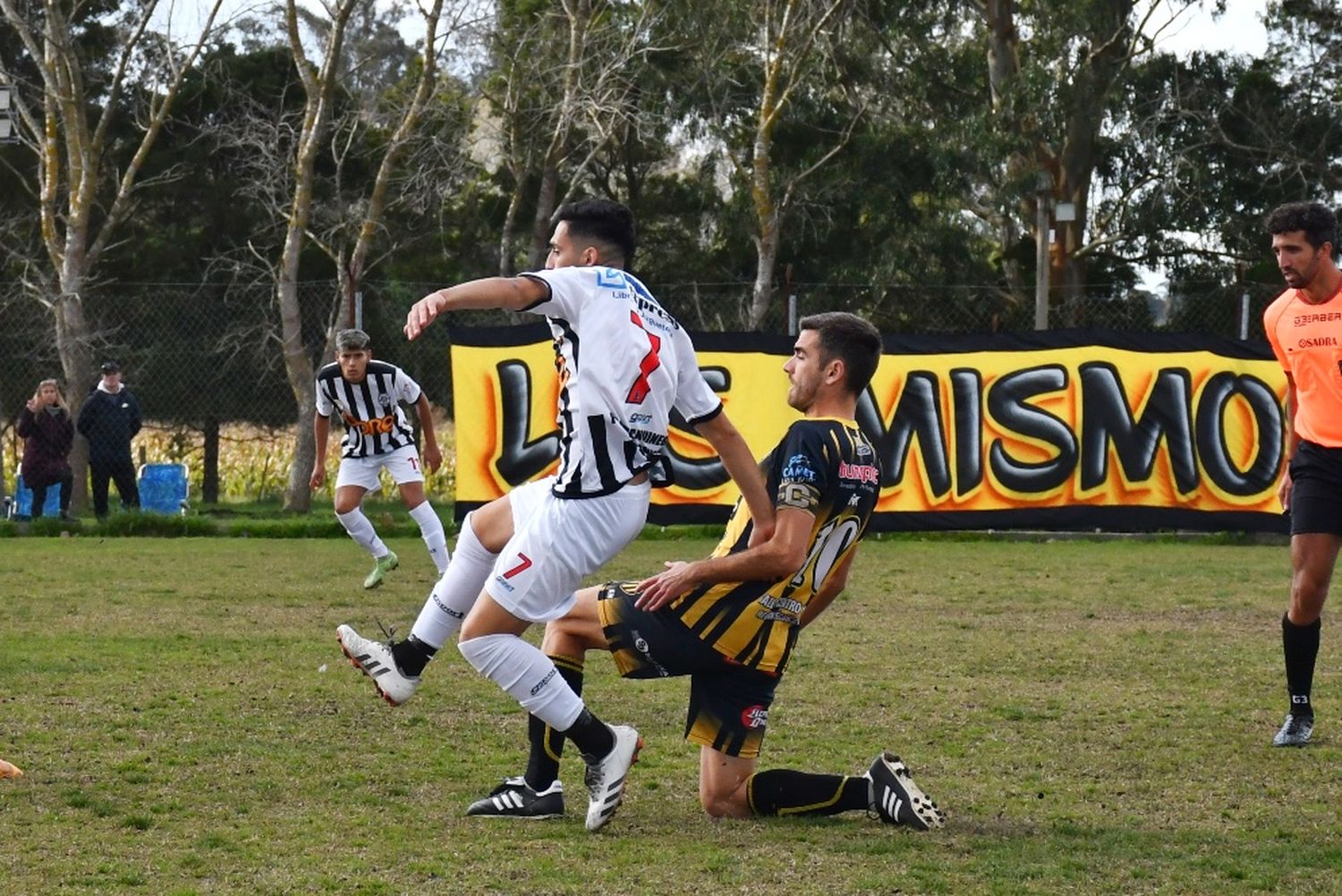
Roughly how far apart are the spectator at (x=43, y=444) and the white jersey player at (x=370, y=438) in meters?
7.19

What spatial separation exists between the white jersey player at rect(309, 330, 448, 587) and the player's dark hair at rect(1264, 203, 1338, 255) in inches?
275

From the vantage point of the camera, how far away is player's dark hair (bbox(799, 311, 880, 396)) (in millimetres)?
5516

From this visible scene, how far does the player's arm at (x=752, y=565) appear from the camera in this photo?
208 inches

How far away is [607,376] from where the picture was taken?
5375mm

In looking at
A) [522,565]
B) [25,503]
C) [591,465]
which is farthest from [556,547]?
[25,503]

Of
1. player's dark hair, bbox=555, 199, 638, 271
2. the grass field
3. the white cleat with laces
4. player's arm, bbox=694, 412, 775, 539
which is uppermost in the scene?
player's dark hair, bbox=555, 199, 638, 271

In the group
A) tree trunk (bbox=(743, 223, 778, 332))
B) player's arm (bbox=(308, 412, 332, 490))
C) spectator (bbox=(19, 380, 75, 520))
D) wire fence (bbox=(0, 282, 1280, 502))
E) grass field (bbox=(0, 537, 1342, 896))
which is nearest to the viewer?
grass field (bbox=(0, 537, 1342, 896))

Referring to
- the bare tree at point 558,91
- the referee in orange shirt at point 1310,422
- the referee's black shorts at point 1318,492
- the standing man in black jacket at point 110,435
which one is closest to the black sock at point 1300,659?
the referee in orange shirt at point 1310,422

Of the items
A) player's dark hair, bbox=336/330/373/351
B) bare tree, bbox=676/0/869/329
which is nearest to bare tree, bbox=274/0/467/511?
bare tree, bbox=676/0/869/329

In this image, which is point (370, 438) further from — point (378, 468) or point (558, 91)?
point (558, 91)

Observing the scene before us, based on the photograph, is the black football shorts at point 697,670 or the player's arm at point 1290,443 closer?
the black football shorts at point 697,670

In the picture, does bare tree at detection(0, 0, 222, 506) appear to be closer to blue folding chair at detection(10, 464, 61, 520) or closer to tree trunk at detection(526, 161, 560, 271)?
blue folding chair at detection(10, 464, 61, 520)

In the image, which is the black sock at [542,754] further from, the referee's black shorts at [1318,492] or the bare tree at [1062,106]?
the bare tree at [1062,106]

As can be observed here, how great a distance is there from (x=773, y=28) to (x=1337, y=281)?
22.9 metres
